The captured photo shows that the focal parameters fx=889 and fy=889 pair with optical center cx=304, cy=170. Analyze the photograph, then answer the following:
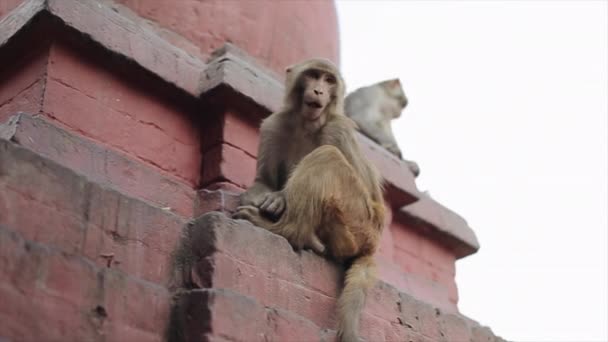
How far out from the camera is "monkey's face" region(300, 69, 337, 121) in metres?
4.84

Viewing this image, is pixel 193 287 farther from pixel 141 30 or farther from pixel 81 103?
pixel 141 30

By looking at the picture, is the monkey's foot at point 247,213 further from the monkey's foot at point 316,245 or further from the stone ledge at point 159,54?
the stone ledge at point 159,54

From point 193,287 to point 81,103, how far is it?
67.2 inches

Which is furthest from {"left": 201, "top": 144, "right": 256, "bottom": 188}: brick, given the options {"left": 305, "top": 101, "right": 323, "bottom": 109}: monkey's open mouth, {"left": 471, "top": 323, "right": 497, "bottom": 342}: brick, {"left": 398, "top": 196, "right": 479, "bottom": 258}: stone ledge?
{"left": 398, "top": 196, "right": 479, "bottom": 258}: stone ledge

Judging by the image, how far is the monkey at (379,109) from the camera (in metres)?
8.35

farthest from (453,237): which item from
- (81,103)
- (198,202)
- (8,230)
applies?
(8,230)

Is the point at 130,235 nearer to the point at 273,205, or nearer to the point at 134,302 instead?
the point at 134,302

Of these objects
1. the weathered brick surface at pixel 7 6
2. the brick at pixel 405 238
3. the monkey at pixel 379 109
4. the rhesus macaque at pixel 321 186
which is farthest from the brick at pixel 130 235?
the monkey at pixel 379 109

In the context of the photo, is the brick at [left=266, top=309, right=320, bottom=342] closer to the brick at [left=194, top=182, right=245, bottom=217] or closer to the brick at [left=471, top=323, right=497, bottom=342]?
the brick at [left=194, top=182, right=245, bottom=217]

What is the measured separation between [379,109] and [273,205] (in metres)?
4.46

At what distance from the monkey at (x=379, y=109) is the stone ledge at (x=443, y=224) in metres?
0.42

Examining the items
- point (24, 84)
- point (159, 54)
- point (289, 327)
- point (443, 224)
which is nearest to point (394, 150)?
point (443, 224)

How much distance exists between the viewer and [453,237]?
7.81m

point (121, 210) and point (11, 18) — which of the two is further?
point (11, 18)
